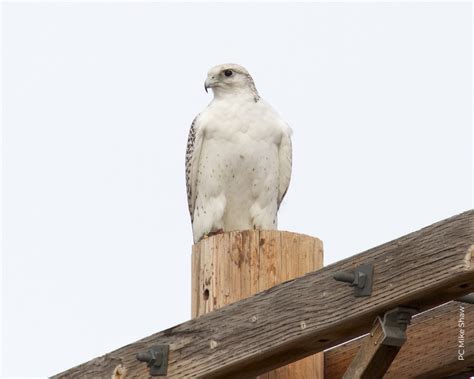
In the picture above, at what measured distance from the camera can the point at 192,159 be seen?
337 inches

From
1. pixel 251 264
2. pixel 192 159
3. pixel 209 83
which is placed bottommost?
pixel 251 264

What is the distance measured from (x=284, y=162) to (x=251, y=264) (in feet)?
11.8

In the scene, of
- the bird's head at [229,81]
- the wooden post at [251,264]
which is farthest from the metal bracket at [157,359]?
the bird's head at [229,81]

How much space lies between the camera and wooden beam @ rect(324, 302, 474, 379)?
15.2ft

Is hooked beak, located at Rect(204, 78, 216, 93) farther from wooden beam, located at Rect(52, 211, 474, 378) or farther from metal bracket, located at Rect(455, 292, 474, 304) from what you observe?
metal bracket, located at Rect(455, 292, 474, 304)

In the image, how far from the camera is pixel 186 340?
4695 mm

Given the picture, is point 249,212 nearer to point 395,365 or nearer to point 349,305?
point 395,365

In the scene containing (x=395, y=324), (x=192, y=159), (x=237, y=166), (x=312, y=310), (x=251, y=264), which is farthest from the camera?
(x=192, y=159)

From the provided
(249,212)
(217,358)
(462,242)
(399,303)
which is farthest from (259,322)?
(249,212)

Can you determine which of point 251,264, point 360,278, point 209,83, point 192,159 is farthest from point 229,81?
point 360,278

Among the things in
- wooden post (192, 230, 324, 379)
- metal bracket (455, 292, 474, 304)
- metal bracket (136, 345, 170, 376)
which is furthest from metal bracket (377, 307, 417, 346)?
metal bracket (136, 345, 170, 376)

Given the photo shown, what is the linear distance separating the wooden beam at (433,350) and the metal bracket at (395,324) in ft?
2.14

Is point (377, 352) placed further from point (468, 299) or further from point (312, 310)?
point (468, 299)

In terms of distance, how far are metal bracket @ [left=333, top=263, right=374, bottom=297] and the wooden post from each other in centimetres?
88
